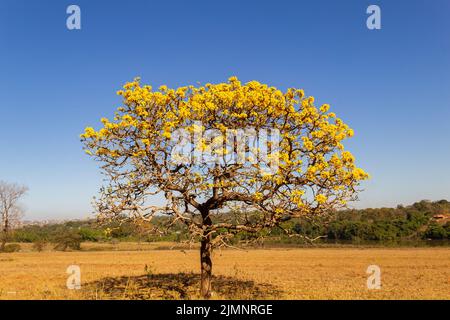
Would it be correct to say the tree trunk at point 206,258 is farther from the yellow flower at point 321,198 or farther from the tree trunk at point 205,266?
the yellow flower at point 321,198

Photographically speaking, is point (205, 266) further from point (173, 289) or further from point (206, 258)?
point (173, 289)

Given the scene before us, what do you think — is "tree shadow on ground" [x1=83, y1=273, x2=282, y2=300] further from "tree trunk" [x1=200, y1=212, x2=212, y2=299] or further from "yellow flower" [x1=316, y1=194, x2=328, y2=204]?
"yellow flower" [x1=316, y1=194, x2=328, y2=204]

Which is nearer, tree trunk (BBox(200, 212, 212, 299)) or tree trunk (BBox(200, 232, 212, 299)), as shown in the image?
tree trunk (BBox(200, 212, 212, 299))

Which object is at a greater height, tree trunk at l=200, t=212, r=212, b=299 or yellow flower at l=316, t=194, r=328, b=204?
yellow flower at l=316, t=194, r=328, b=204

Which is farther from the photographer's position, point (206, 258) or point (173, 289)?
point (173, 289)

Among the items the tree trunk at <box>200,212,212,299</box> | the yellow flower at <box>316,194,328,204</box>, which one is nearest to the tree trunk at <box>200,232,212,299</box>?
the tree trunk at <box>200,212,212,299</box>

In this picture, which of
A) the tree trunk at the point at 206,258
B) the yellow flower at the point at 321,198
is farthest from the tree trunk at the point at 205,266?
the yellow flower at the point at 321,198

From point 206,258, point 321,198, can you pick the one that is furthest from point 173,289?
point 321,198

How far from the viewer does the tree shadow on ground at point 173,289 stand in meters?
19.5

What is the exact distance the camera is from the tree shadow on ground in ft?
63.9

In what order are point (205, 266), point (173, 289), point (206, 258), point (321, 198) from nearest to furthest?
point (321, 198) → point (206, 258) → point (205, 266) → point (173, 289)

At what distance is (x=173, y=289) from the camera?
2192 centimetres
